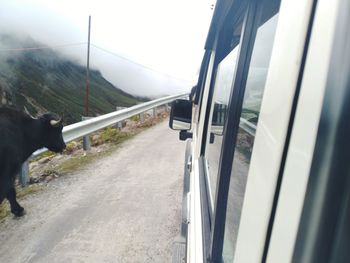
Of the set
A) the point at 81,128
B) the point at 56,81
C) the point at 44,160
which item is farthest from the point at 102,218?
the point at 56,81

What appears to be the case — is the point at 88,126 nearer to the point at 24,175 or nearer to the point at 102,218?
the point at 24,175

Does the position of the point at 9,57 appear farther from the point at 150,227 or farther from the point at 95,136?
the point at 150,227

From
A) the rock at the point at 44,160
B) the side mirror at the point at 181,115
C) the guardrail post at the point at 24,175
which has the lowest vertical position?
the rock at the point at 44,160

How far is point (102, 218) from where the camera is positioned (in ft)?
15.6

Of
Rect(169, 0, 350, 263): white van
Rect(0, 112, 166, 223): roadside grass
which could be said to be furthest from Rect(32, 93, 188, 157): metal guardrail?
Rect(169, 0, 350, 263): white van

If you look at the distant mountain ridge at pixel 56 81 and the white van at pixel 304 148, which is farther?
the distant mountain ridge at pixel 56 81

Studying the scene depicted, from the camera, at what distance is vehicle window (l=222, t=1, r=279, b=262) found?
3.42 feet

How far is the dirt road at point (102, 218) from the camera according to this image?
392 centimetres

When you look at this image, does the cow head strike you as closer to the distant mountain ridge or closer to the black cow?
→ the black cow

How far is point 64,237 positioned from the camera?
421 centimetres

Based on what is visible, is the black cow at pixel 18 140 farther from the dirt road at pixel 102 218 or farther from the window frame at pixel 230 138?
the window frame at pixel 230 138

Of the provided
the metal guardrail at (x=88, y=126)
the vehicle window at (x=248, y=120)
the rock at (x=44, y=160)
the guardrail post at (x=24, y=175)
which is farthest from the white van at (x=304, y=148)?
the rock at (x=44, y=160)

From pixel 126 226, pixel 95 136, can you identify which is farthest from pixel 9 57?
pixel 126 226

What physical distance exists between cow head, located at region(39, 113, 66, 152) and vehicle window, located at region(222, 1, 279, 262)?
538 centimetres
